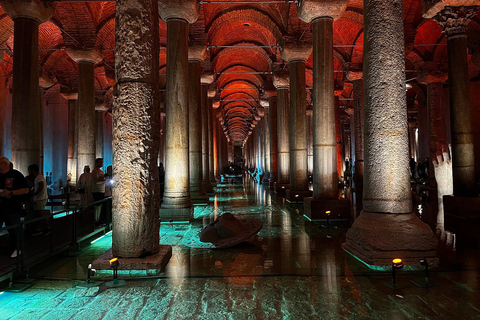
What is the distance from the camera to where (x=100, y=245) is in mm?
6016

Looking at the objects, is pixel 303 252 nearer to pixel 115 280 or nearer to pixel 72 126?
pixel 115 280

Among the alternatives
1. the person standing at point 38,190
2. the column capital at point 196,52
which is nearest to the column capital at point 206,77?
the column capital at point 196,52

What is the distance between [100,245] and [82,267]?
4.55 feet

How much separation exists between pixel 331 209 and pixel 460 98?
527 centimetres

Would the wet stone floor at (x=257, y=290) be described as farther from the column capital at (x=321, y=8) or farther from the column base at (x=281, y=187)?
the column base at (x=281, y=187)

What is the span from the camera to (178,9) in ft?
27.7

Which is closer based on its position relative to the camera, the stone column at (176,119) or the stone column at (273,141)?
the stone column at (176,119)

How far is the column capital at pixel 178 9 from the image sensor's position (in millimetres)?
8328

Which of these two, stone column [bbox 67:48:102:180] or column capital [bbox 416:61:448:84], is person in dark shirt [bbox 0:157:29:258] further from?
column capital [bbox 416:61:448:84]

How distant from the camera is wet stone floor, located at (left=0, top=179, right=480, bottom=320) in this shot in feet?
10.3

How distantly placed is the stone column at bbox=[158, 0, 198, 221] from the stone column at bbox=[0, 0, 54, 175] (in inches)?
134

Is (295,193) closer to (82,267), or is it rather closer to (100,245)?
(100,245)

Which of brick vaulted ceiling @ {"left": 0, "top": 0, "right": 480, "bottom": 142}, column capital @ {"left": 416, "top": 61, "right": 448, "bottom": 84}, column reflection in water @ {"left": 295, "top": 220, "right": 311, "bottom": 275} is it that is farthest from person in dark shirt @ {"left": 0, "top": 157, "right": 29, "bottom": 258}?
column capital @ {"left": 416, "top": 61, "right": 448, "bottom": 84}

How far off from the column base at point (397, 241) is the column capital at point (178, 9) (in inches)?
281
